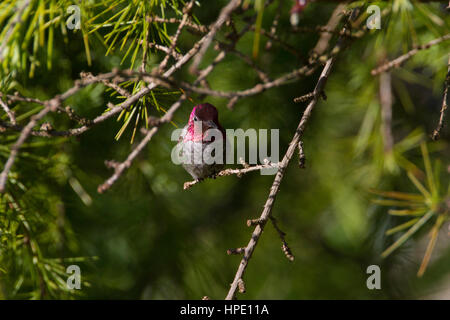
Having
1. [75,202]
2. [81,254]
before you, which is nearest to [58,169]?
[75,202]

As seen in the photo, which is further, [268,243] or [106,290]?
[268,243]

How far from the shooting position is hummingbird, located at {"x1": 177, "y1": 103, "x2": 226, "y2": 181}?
112 cm

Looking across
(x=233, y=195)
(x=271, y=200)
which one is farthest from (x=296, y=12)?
(x=233, y=195)

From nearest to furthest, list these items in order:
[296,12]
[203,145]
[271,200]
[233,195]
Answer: [296,12] → [271,200] → [203,145] → [233,195]

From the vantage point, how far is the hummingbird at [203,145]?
1.12 meters

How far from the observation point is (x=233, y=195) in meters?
1.85

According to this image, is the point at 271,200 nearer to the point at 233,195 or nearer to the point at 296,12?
the point at 296,12

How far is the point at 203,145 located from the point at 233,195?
72cm

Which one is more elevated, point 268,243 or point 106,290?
point 268,243

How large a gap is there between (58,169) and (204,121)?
1.64 ft

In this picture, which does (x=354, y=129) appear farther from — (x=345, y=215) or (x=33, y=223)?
(x=33, y=223)

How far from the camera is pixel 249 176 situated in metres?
1.78

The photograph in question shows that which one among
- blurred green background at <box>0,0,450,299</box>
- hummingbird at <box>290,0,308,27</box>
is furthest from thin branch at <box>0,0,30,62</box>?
blurred green background at <box>0,0,450,299</box>

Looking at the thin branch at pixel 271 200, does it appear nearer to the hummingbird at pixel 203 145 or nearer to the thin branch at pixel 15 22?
the hummingbird at pixel 203 145
